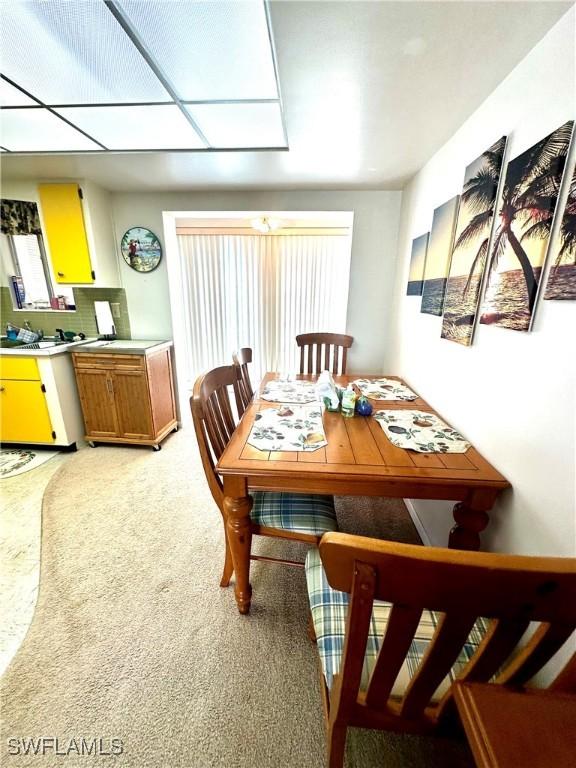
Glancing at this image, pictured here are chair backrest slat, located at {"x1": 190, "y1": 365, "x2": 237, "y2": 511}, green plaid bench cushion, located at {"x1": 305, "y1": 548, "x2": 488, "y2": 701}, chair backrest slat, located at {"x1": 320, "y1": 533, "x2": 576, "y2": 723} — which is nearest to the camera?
chair backrest slat, located at {"x1": 320, "y1": 533, "x2": 576, "y2": 723}

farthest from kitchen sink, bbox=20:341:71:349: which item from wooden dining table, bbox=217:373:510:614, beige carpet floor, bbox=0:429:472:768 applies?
wooden dining table, bbox=217:373:510:614

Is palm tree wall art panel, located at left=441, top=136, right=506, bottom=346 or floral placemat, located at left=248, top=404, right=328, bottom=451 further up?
palm tree wall art panel, located at left=441, top=136, right=506, bottom=346

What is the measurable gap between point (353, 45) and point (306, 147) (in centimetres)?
79

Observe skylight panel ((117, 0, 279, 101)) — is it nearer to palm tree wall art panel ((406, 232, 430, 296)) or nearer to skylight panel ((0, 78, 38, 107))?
skylight panel ((0, 78, 38, 107))

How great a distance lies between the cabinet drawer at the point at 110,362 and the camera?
7.97ft

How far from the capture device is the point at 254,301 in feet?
11.0

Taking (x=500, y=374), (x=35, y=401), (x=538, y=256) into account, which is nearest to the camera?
(x=538, y=256)

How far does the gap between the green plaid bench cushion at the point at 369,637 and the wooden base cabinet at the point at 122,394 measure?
7.11 ft

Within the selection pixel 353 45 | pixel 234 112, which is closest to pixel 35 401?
pixel 234 112

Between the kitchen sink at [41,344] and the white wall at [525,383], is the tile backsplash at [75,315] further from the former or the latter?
the white wall at [525,383]

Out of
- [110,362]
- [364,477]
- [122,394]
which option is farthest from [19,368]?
[364,477]

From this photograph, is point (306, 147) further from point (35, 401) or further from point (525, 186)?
point (35, 401)

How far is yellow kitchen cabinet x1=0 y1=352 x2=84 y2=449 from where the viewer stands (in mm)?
2316

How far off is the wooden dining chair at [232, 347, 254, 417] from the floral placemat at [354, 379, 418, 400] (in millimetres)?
763
